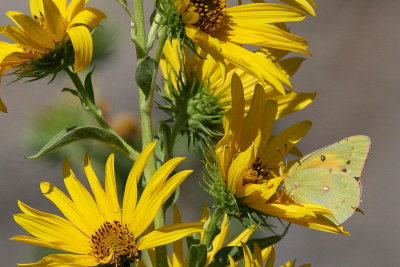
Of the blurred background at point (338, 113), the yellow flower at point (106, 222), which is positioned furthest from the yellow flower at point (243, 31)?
the blurred background at point (338, 113)

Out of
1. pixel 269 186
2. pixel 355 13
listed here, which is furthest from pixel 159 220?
pixel 355 13

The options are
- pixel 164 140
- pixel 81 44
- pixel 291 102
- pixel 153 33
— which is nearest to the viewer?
pixel 81 44

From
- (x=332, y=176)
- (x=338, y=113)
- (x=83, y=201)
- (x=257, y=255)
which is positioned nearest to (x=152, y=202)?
(x=83, y=201)

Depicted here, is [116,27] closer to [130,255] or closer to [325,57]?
[130,255]

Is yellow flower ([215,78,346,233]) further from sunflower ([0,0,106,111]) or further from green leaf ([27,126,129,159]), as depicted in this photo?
sunflower ([0,0,106,111])

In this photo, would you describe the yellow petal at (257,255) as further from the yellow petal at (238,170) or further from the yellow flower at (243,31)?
the yellow flower at (243,31)

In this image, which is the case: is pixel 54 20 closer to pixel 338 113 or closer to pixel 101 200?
pixel 101 200

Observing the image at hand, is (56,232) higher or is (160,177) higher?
(160,177)
